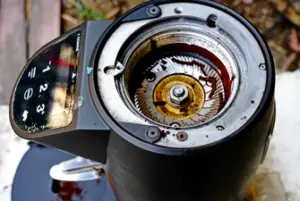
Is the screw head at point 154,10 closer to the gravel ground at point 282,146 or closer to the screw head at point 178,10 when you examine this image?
the screw head at point 178,10

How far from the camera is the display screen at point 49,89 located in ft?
3.18

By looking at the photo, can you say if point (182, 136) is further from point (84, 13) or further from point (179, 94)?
point (84, 13)

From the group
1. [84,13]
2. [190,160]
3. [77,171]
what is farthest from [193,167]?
[84,13]

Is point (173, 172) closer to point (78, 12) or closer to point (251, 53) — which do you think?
point (251, 53)

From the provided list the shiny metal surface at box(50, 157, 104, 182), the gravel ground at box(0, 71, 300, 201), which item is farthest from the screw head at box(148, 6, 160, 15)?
the gravel ground at box(0, 71, 300, 201)

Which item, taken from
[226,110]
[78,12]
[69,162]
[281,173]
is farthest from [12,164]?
[226,110]

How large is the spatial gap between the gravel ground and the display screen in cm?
47

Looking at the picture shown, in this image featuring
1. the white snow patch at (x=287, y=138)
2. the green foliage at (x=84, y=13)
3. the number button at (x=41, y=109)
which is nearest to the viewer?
the number button at (x=41, y=109)

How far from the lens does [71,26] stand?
1747 millimetres

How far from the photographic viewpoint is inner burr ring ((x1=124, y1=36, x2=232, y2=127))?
0.96 m

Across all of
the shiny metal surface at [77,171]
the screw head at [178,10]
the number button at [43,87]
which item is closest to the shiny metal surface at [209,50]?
the screw head at [178,10]

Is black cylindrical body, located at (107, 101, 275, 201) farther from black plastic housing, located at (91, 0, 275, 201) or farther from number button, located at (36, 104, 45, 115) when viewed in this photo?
number button, located at (36, 104, 45, 115)

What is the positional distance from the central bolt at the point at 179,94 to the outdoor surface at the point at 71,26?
56 centimetres

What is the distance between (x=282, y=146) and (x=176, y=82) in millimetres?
541
